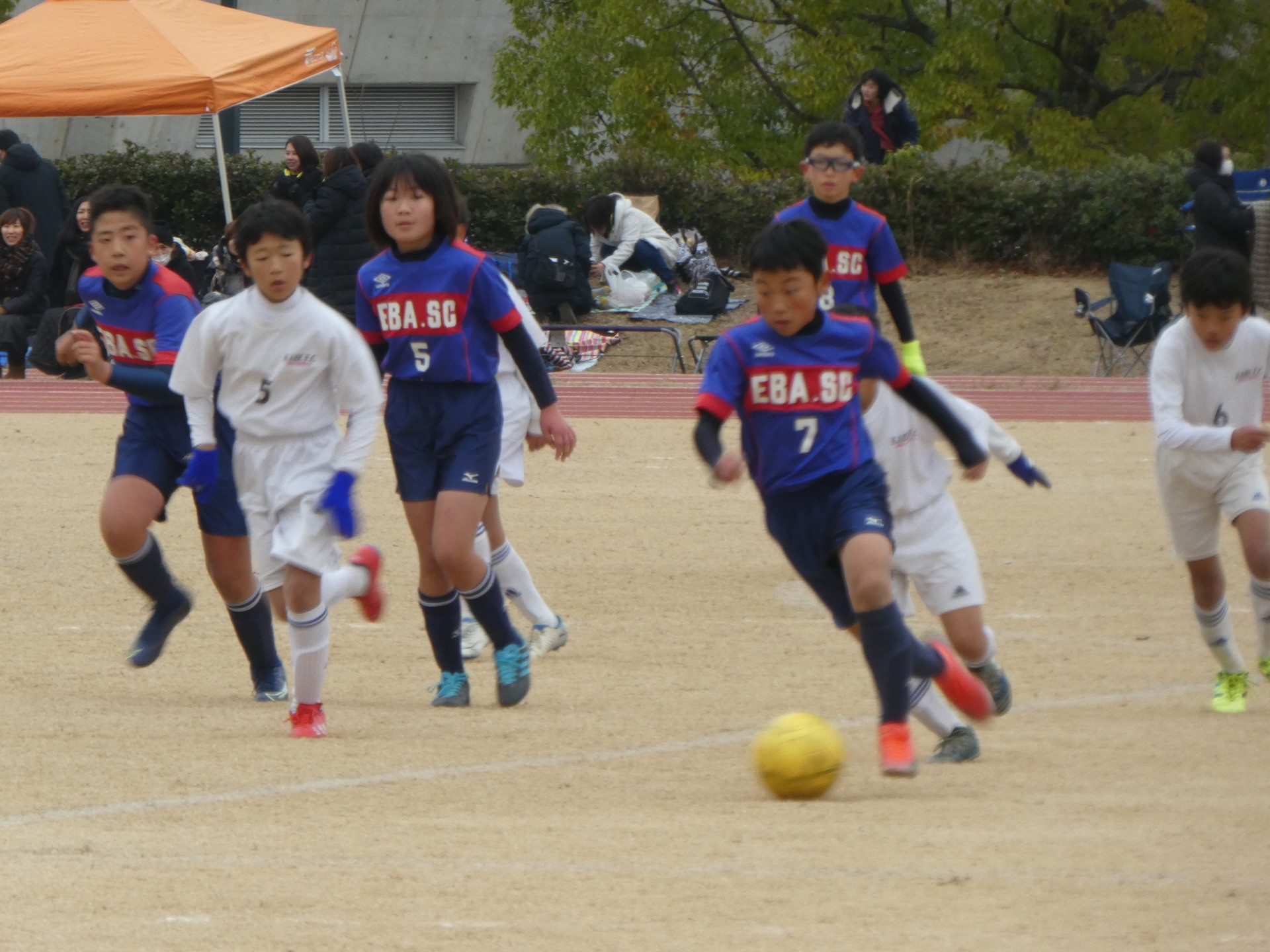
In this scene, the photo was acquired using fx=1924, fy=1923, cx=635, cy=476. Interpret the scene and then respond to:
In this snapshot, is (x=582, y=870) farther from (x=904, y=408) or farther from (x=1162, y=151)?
(x=1162, y=151)

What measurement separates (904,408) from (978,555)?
3.90 meters

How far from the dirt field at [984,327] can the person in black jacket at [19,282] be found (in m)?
5.48

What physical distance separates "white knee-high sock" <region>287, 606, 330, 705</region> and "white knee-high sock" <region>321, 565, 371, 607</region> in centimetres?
32

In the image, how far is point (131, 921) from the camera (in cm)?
395

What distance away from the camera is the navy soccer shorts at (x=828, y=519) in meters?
5.27

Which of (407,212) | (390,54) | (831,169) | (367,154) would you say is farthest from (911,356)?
(390,54)

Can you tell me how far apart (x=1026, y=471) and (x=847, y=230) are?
94.6 inches

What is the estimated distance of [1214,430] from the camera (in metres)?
6.38

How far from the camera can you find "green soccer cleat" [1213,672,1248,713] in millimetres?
6672

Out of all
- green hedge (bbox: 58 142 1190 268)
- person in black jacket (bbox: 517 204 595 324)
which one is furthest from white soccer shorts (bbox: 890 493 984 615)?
green hedge (bbox: 58 142 1190 268)

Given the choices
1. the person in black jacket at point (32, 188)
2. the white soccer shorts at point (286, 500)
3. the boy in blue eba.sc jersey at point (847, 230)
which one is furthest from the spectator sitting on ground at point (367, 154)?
the white soccer shorts at point (286, 500)

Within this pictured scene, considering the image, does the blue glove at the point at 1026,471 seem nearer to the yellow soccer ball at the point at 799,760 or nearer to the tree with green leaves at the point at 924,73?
the yellow soccer ball at the point at 799,760

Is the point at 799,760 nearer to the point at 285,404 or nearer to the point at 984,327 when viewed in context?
the point at 285,404

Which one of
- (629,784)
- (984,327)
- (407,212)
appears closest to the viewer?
(629,784)
